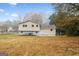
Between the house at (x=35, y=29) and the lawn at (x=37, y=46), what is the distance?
0.04 m

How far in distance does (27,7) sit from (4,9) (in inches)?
8.8

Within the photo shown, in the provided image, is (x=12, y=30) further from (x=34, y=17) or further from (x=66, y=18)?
(x=66, y=18)

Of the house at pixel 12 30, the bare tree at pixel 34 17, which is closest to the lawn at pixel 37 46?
the house at pixel 12 30

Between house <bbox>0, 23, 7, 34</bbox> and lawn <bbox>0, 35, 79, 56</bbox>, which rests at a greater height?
house <bbox>0, 23, 7, 34</bbox>

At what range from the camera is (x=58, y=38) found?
1999 mm

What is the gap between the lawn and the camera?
1.97 m

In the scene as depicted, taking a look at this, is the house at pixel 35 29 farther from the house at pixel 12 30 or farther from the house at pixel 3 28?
the house at pixel 3 28

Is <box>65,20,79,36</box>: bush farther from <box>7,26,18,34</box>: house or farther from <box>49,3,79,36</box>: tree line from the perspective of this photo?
<box>7,26,18,34</box>: house

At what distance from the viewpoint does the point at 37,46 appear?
198 cm

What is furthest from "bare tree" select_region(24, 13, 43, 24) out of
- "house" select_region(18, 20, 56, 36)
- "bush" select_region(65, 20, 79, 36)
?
"bush" select_region(65, 20, 79, 36)

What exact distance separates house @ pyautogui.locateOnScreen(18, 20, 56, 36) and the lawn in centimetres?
4

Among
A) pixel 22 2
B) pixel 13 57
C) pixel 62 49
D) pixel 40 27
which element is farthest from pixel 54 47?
pixel 22 2

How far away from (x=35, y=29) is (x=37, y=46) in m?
0.17

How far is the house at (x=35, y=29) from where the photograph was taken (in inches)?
78.1
